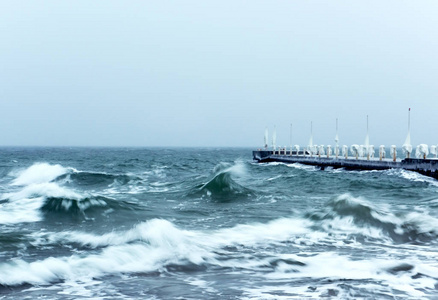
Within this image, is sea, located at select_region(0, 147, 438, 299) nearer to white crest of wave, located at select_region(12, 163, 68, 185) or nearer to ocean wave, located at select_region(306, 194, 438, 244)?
ocean wave, located at select_region(306, 194, 438, 244)

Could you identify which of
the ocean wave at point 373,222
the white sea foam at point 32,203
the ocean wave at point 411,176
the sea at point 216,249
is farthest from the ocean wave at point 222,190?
the ocean wave at point 411,176

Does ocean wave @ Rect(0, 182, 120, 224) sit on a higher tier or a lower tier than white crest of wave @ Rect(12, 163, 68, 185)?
higher

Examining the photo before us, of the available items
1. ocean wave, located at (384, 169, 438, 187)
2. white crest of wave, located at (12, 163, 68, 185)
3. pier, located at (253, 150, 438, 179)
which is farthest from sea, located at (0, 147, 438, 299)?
pier, located at (253, 150, 438, 179)

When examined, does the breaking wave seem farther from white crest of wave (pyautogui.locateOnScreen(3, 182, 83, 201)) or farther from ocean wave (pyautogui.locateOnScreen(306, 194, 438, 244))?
ocean wave (pyautogui.locateOnScreen(306, 194, 438, 244))

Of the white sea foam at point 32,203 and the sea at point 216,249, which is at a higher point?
the white sea foam at point 32,203

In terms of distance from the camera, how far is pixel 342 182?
113ft

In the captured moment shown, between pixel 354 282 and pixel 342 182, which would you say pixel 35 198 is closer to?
pixel 354 282

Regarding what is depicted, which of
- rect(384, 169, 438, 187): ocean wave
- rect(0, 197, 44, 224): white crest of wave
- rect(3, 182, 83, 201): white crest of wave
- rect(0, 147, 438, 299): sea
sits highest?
rect(3, 182, 83, 201): white crest of wave

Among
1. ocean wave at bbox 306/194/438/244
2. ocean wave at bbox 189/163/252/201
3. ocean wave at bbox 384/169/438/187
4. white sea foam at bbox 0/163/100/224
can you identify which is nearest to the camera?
ocean wave at bbox 306/194/438/244

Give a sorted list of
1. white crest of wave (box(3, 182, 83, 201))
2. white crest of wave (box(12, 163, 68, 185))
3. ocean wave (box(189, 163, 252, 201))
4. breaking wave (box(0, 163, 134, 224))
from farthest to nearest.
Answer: white crest of wave (box(12, 163, 68, 185)), ocean wave (box(189, 163, 252, 201)), white crest of wave (box(3, 182, 83, 201)), breaking wave (box(0, 163, 134, 224))

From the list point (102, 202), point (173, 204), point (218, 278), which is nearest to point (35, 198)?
point (102, 202)

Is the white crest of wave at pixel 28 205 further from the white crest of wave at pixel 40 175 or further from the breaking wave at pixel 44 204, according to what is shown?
the white crest of wave at pixel 40 175

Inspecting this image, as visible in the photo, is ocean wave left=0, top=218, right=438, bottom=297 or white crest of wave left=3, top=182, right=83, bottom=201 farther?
white crest of wave left=3, top=182, right=83, bottom=201

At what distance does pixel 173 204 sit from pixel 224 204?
2.22m
